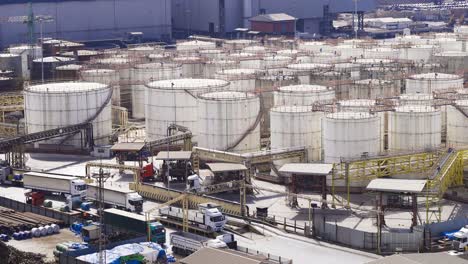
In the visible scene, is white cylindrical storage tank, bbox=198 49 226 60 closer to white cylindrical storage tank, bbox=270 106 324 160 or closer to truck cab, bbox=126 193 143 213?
white cylindrical storage tank, bbox=270 106 324 160

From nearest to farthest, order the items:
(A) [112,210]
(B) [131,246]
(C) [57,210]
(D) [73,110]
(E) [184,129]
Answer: (B) [131,246], (A) [112,210], (C) [57,210], (E) [184,129], (D) [73,110]

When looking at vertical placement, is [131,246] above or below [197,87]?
below

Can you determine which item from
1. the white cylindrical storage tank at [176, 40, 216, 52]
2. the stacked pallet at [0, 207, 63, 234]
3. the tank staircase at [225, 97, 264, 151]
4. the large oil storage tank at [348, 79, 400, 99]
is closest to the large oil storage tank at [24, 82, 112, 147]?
the tank staircase at [225, 97, 264, 151]

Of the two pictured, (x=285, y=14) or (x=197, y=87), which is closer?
(x=197, y=87)

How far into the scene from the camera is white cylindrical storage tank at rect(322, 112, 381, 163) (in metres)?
48.7

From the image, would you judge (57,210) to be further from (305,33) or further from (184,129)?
(305,33)

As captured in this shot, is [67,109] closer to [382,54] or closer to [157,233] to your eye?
[157,233]

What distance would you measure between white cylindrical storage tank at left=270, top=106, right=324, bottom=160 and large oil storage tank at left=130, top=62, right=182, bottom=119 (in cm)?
1952

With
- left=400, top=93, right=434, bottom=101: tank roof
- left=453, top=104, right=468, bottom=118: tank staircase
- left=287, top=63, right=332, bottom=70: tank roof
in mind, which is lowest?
left=453, top=104, right=468, bottom=118: tank staircase

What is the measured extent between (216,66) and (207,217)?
116 ft

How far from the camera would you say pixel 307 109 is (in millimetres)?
52500

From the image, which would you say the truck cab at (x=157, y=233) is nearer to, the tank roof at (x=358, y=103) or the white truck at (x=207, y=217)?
the white truck at (x=207, y=217)

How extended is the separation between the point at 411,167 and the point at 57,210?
1746 cm

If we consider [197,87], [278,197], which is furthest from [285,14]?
[278,197]
